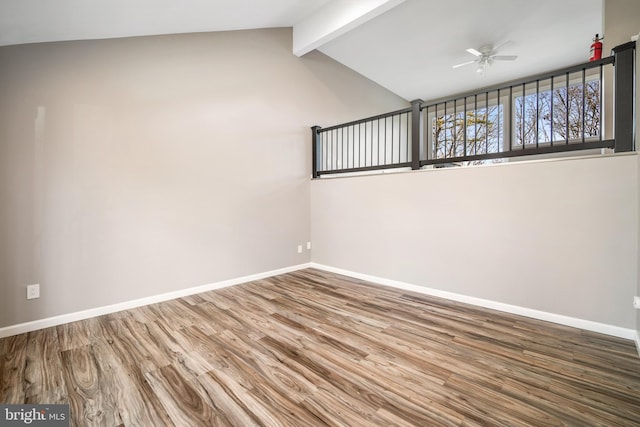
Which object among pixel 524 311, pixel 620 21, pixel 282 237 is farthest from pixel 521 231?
pixel 282 237

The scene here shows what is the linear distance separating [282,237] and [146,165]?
193cm

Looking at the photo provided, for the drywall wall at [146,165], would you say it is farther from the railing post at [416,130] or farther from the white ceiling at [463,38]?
the railing post at [416,130]

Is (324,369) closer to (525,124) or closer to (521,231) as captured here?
(521,231)

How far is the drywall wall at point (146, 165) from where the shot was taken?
237cm

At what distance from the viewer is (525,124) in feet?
17.5

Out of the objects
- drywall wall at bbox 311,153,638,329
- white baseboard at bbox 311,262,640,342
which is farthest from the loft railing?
white baseboard at bbox 311,262,640,342

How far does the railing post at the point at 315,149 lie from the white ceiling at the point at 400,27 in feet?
4.64

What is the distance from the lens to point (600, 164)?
2.23m

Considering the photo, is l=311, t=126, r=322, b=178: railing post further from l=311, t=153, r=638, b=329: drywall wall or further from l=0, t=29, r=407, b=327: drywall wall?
l=311, t=153, r=638, b=329: drywall wall

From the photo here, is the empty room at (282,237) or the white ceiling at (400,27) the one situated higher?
the white ceiling at (400,27)

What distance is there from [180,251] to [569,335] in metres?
3.68

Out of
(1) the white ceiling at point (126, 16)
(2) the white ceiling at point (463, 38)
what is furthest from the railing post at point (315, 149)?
(1) the white ceiling at point (126, 16)

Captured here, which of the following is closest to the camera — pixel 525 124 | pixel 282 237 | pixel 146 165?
pixel 146 165

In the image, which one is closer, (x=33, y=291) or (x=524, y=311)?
(x=33, y=291)
